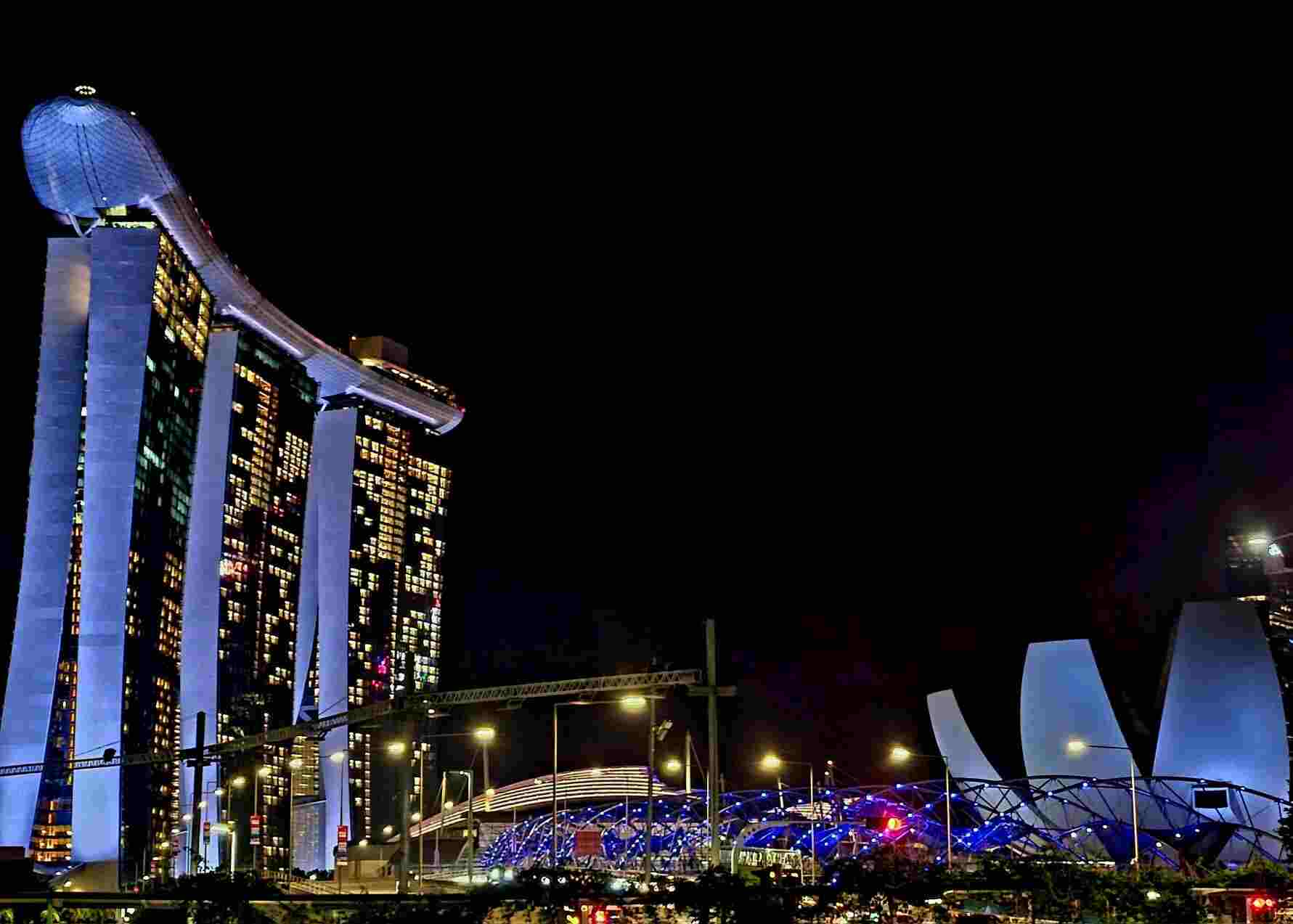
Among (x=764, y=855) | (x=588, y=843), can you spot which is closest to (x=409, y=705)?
(x=588, y=843)

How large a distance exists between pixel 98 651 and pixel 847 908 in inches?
3216

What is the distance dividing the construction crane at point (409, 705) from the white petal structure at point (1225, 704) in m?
24.6

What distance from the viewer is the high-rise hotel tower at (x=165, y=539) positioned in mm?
88750

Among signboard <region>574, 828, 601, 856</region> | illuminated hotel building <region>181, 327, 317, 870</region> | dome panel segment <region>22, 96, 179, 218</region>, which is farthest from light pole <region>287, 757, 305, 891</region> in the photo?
signboard <region>574, 828, 601, 856</region>

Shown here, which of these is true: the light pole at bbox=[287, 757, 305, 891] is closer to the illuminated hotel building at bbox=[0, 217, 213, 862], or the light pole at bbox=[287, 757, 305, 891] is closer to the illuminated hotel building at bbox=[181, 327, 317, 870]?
the illuminated hotel building at bbox=[181, 327, 317, 870]

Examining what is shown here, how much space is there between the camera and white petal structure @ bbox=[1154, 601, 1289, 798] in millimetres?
71125

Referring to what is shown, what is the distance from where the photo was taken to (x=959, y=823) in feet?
262

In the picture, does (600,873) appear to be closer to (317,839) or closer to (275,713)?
(275,713)

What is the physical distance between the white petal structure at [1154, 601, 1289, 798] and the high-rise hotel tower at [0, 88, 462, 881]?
3749 cm

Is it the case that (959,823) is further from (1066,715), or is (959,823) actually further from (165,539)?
(165,539)

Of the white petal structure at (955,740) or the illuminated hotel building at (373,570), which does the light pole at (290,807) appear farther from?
the white petal structure at (955,740)

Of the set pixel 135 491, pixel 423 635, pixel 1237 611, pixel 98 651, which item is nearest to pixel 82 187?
pixel 135 491

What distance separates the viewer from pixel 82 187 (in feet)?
314

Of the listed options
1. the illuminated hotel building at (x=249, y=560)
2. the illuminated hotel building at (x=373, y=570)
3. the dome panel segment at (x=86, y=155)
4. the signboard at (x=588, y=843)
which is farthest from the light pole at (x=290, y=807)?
the signboard at (x=588, y=843)
